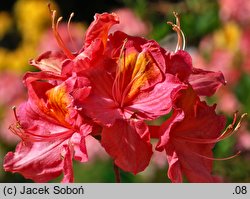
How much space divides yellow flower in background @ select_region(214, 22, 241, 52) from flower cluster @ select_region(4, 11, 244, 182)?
53.6 inches

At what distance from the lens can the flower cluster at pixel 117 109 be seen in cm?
103

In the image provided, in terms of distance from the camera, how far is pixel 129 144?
3.36 feet

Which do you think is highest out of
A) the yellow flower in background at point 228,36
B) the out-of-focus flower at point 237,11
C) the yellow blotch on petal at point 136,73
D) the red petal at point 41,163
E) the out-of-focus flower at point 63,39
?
the yellow blotch on petal at point 136,73

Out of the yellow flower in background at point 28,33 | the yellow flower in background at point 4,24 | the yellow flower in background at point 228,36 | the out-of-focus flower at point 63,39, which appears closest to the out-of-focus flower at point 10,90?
the out-of-focus flower at point 63,39

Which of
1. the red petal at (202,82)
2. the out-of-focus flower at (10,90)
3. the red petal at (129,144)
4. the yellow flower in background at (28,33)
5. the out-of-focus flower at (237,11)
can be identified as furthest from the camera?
the yellow flower in background at (28,33)

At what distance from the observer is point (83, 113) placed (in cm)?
103

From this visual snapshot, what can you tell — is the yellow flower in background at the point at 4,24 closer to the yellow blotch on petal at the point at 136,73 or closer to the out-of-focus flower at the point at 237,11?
the out-of-focus flower at the point at 237,11

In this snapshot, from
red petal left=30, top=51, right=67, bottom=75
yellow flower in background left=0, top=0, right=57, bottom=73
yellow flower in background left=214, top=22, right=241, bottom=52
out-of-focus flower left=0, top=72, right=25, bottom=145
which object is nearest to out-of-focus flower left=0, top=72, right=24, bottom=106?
out-of-focus flower left=0, top=72, right=25, bottom=145

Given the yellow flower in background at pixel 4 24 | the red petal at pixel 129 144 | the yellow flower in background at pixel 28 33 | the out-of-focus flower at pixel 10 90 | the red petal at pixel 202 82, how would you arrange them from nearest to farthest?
the red petal at pixel 129 144, the red petal at pixel 202 82, the out-of-focus flower at pixel 10 90, the yellow flower in background at pixel 28 33, the yellow flower in background at pixel 4 24

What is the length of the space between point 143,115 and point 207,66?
1.37m

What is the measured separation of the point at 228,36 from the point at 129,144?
157cm
